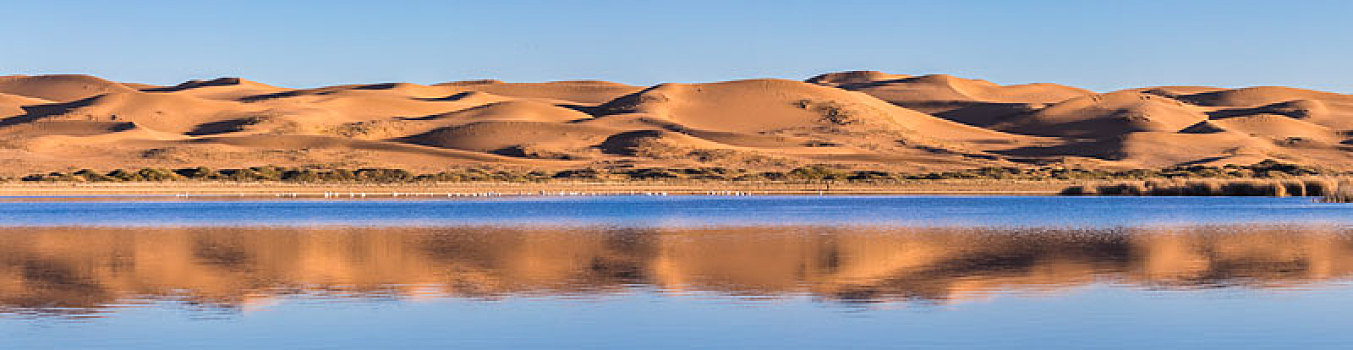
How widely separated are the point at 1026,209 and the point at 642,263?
90.7 feet

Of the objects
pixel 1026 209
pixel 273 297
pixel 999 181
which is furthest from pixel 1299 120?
pixel 273 297

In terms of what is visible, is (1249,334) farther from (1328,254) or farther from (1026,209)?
(1026,209)

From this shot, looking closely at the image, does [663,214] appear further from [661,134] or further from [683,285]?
[661,134]

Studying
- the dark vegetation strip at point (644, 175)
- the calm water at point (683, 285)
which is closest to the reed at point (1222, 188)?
the dark vegetation strip at point (644, 175)

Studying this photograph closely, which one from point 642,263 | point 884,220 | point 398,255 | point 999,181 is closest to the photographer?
point 642,263

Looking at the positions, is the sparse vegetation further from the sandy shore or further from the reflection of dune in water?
the reflection of dune in water

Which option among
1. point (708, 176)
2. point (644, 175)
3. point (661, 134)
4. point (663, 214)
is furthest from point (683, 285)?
point (661, 134)

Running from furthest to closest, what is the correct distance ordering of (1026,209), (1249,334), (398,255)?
(1026,209) → (398,255) → (1249,334)

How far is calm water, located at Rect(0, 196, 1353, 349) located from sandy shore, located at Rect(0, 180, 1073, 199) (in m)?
39.2

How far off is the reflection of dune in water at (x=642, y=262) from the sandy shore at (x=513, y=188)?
40.6 m

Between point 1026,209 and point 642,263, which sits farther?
point 1026,209

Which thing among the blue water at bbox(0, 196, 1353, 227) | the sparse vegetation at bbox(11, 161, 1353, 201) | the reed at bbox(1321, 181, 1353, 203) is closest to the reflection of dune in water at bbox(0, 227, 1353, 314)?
the blue water at bbox(0, 196, 1353, 227)

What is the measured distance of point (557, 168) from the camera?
125875mm

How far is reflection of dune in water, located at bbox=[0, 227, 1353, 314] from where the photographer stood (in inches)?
782
